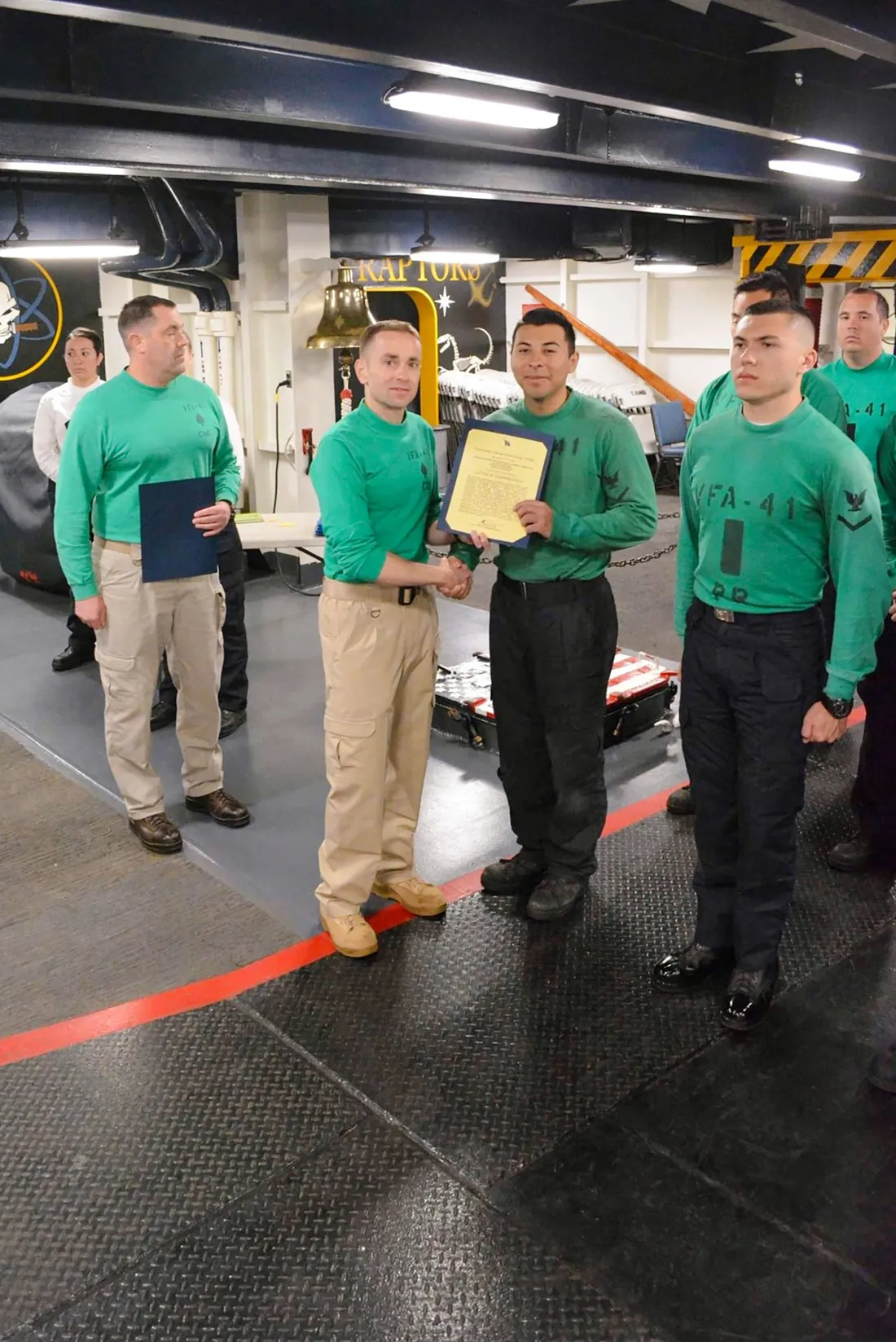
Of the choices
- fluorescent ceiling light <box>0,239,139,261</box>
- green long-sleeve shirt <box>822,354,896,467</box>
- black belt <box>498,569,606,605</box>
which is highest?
fluorescent ceiling light <box>0,239,139,261</box>

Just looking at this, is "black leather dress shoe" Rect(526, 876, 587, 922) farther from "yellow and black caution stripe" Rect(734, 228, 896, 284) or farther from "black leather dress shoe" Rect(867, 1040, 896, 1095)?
"yellow and black caution stripe" Rect(734, 228, 896, 284)

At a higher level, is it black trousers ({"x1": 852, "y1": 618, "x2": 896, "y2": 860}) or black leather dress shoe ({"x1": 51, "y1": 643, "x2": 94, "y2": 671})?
black trousers ({"x1": 852, "y1": 618, "x2": 896, "y2": 860})

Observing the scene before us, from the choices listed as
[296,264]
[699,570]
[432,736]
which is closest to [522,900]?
[699,570]

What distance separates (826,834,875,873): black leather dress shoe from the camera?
452cm

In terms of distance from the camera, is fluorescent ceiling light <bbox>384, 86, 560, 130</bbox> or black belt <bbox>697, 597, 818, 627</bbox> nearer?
black belt <bbox>697, 597, 818, 627</bbox>

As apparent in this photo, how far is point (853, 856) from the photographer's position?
14.9 ft

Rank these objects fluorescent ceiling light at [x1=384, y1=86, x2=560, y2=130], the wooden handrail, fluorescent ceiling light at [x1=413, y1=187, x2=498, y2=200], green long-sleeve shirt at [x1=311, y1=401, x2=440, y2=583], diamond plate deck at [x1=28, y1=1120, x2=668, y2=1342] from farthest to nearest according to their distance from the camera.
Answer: the wooden handrail < fluorescent ceiling light at [x1=413, y1=187, x2=498, y2=200] < fluorescent ceiling light at [x1=384, y1=86, x2=560, y2=130] < green long-sleeve shirt at [x1=311, y1=401, x2=440, y2=583] < diamond plate deck at [x1=28, y1=1120, x2=668, y2=1342]

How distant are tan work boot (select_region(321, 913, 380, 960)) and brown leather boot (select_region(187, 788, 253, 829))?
47.1 inches

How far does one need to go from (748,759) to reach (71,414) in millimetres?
5413

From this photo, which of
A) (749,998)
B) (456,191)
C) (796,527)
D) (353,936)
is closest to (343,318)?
(456,191)

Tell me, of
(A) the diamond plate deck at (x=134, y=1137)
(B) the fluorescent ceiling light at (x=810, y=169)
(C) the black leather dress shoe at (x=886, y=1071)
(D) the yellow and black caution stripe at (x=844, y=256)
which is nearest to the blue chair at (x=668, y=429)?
(D) the yellow and black caution stripe at (x=844, y=256)

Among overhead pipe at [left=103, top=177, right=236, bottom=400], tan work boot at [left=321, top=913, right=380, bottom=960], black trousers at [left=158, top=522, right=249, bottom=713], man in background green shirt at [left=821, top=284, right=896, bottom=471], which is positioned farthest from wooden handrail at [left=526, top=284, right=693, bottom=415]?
tan work boot at [left=321, top=913, right=380, bottom=960]

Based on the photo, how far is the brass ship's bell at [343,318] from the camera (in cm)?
814

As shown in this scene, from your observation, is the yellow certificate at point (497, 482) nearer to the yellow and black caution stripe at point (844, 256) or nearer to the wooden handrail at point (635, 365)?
the yellow and black caution stripe at point (844, 256)
